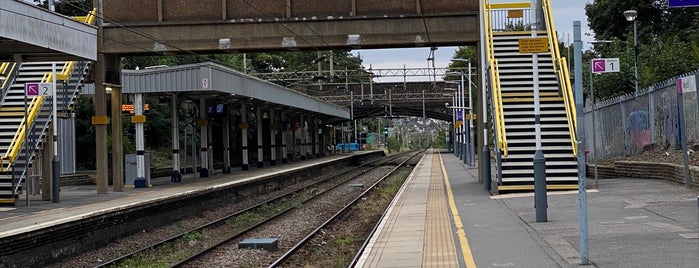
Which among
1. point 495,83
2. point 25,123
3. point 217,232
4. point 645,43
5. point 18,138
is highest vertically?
point 645,43

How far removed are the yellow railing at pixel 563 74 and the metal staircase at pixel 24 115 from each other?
14205mm

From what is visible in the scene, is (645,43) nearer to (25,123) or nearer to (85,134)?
(85,134)

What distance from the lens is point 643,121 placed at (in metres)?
25.5

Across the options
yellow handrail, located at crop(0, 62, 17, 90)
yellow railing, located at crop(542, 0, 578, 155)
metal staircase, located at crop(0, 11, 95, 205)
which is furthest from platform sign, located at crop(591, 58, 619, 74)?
yellow handrail, located at crop(0, 62, 17, 90)

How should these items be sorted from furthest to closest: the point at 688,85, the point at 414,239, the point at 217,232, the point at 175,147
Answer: the point at 175,147, the point at 217,232, the point at 688,85, the point at 414,239

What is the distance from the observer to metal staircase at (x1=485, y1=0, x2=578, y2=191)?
2133 centimetres

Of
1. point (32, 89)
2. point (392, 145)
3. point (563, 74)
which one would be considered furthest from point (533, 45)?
point (392, 145)

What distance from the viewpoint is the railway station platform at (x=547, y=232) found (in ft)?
33.6

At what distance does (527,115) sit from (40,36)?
514 inches

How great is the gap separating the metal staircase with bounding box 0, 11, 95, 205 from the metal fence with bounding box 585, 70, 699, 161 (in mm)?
15718

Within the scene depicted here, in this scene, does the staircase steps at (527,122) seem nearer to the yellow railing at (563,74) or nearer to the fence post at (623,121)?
the yellow railing at (563,74)

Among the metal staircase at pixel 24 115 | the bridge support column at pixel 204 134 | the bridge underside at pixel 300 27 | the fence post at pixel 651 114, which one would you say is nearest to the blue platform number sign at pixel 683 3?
the fence post at pixel 651 114

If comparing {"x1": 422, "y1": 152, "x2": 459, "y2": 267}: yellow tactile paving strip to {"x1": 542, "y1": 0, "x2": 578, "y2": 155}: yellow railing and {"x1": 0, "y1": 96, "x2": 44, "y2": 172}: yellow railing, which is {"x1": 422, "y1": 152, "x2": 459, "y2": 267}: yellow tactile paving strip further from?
{"x1": 0, "y1": 96, "x2": 44, "y2": 172}: yellow railing

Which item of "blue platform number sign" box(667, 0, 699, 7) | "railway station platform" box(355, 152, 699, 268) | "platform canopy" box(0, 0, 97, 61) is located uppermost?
"platform canopy" box(0, 0, 97, 61)
